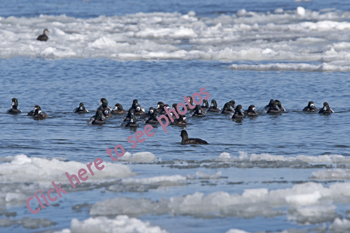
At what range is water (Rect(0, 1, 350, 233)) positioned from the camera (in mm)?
9289

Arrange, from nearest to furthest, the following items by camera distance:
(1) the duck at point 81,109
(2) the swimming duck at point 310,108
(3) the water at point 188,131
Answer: (3) the water at point 188,131 < (2) the swimming duck at point 310,108 < (1) the duck at point 81,109

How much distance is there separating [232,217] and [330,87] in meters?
17.1

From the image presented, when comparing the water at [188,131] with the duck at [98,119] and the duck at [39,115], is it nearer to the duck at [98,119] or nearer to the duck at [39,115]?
the duck at [39,115]

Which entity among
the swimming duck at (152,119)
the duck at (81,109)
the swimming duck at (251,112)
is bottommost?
the swimming duck at (152,119)

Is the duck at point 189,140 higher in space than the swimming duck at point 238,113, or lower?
lower

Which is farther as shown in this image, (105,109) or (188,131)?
(105,109)

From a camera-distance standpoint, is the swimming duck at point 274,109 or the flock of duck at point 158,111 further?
the swimming duck at point 274,109

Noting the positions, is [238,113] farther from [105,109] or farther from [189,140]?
[105,109]

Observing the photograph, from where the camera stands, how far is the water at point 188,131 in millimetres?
9289

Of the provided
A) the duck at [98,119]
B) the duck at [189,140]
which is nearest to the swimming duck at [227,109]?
the duck at [98,119]

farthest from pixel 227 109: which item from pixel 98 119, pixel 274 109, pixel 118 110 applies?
pixel 98 119

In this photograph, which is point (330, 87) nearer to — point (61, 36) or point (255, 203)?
point (255, 203)

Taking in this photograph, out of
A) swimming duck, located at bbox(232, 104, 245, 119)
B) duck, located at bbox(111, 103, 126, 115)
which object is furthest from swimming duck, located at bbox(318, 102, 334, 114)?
duck, located at bbox(111, 103, 126, 115)

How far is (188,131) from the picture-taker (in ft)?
59.8
